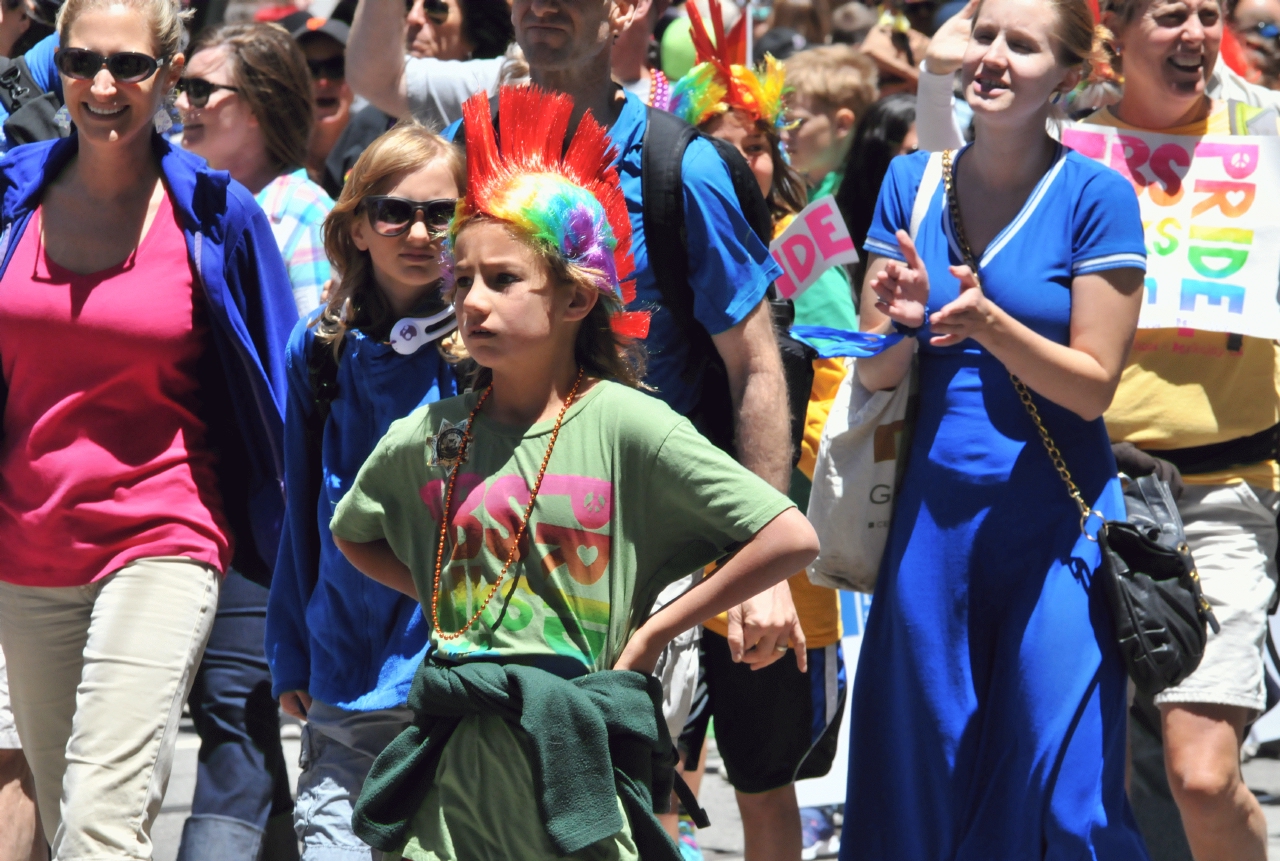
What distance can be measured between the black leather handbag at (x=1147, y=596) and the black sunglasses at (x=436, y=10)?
144 inches

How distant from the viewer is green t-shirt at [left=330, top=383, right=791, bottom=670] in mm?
2949

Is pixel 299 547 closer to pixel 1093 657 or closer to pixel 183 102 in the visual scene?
pixel 1093 657

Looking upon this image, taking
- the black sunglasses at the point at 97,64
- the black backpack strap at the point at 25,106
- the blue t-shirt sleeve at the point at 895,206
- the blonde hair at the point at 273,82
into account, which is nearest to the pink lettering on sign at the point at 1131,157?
the blue t-shirt sleeve at the point at 895,206

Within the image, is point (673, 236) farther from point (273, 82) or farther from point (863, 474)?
point (273, 82)

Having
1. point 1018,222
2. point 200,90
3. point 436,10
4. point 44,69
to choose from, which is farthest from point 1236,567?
point 436,10

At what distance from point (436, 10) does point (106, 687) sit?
12.3ft

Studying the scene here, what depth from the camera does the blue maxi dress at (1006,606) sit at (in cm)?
356

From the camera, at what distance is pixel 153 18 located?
4109 millimetres

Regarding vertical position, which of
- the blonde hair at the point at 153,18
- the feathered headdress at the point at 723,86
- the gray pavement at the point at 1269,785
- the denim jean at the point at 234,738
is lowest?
the gray pavement at the point at 1269,785

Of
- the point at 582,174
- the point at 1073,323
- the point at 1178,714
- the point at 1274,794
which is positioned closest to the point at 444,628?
the point at 582,174

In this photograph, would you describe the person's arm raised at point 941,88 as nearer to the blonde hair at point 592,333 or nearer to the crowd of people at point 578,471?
the crowd of people at point 578,471

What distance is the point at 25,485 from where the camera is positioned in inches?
158

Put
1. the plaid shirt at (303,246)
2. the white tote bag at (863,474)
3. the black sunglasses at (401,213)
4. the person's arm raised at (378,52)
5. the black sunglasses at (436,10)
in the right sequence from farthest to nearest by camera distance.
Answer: the black sunglasses at (436,10) → the plaid shirt at (303,246) → the person's arm raised at (378,52) → the white tote bag at (863,474) → the black sunglasses at (401,213)

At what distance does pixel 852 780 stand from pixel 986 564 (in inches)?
23.1
